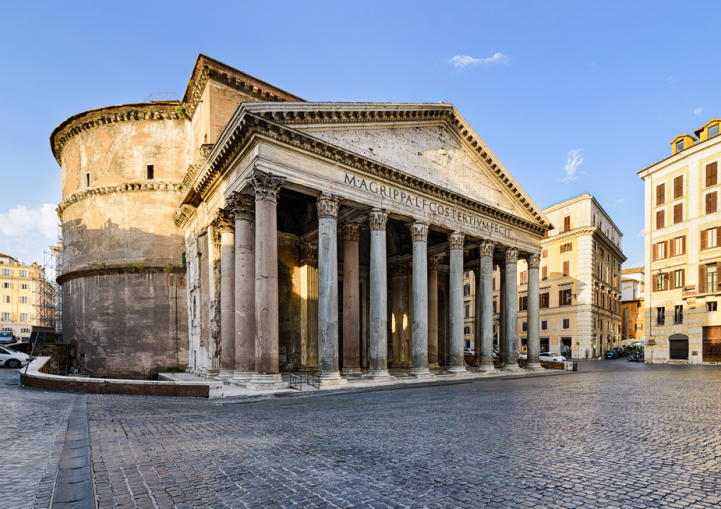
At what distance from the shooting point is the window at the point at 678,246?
31034 millimetres

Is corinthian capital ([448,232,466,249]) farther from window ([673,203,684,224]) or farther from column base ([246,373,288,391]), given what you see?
window ([673,203,684,224])

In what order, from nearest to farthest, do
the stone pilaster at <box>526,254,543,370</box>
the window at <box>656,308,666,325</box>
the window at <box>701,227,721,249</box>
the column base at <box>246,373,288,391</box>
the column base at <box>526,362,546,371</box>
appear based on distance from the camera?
the column base at <box>246,373,288,391</box> → the column base at <box>526,362,546,371</box> → the stone pilaster at <box>526,254,543,370</box> → the window at <box>701,227,721,249</box> → the window at <box>656,308,666,325</box>

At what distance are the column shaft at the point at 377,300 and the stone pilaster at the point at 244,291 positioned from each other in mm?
4446

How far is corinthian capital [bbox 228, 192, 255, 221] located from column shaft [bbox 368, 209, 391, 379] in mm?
4414

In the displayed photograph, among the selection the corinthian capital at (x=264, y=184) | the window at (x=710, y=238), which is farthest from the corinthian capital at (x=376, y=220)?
the window at (x=710, y=238)

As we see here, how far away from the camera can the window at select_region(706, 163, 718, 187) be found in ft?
95.9

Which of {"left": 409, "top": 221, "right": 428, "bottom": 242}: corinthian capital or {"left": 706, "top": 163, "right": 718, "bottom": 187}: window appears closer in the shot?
{"left": 409, "top": 221, "right": 428, "bottom": 242}: corinthian capital

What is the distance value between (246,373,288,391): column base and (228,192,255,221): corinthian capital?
18.0ft

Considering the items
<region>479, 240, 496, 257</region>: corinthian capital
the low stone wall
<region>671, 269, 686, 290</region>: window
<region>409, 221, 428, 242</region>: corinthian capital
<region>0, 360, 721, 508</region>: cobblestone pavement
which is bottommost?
the low stone wall

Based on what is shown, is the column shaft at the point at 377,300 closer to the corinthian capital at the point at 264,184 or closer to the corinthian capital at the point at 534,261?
the corinthian capital at the point at 264,184

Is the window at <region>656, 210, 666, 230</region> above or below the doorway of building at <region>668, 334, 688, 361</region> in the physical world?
above

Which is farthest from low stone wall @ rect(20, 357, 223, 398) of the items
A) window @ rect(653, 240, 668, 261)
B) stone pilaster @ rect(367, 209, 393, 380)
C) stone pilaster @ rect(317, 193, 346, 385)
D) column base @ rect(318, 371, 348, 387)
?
window @ rect(653, 240, 668, 261)

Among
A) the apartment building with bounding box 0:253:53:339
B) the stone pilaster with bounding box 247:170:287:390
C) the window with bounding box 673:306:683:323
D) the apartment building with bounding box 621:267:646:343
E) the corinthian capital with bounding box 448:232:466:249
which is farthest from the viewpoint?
the apartment building with bounding box 0:253:53:339

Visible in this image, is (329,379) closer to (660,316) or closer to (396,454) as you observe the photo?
(396,454)
